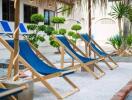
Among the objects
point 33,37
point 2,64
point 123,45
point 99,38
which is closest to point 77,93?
point 2,64

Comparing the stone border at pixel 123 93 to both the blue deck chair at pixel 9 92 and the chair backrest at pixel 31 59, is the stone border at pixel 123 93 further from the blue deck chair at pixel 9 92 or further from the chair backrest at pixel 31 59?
the blue deck chair at pixel 9 92

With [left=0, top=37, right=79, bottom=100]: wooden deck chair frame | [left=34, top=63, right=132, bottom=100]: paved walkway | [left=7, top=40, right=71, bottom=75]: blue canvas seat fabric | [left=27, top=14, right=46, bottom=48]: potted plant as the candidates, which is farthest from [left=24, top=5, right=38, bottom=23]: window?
[left=0, top=37, right=79, bottom=100]: wooden deck chair frame

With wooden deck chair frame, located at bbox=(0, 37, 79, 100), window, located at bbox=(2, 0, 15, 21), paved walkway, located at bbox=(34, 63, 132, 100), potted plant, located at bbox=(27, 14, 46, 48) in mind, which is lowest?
paved walkway, located at bbox=(34, 63, 132, 100)

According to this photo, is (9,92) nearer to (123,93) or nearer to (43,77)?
(43,77)

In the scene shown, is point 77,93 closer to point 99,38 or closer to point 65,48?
point 65,48

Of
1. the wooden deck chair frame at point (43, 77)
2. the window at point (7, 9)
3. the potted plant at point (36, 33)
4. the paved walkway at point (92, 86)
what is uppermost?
the window at point (7, 9)

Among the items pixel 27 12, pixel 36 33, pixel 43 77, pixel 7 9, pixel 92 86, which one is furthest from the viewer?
pixel 27 12

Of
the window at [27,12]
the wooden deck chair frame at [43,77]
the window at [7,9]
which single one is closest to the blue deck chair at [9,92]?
the wooden deck chair frame at [43,77]

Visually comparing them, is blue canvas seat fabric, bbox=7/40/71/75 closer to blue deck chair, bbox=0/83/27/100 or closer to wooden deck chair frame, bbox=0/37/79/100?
wooden deck chair frame, bbox=0/37/79/100

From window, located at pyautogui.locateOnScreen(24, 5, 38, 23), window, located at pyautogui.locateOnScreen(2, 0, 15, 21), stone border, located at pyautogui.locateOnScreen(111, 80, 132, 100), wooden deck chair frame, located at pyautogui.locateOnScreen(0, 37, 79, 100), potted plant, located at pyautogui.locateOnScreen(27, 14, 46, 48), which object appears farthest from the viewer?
window, located at pyautogui.locateOnScreen(24, 5, 38, 23)

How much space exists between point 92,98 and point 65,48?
2281 mm

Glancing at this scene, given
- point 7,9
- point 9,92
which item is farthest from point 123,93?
point 7,9

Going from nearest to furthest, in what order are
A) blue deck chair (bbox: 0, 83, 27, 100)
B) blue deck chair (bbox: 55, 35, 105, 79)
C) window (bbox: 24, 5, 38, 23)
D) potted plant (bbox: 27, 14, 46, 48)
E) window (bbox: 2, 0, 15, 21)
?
1. blue deck chair (bbox: 0, 83, 27, 100)
2. blue deck chair (bbox: 55, 35, 105, 79)
3. potted plant (bbox: 27, 14, 46, 48)
4. window (bbox: 2, 0, 15, 21)
5. window (bbox: 24, 5, 38, 23)

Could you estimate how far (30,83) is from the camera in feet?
17.0
